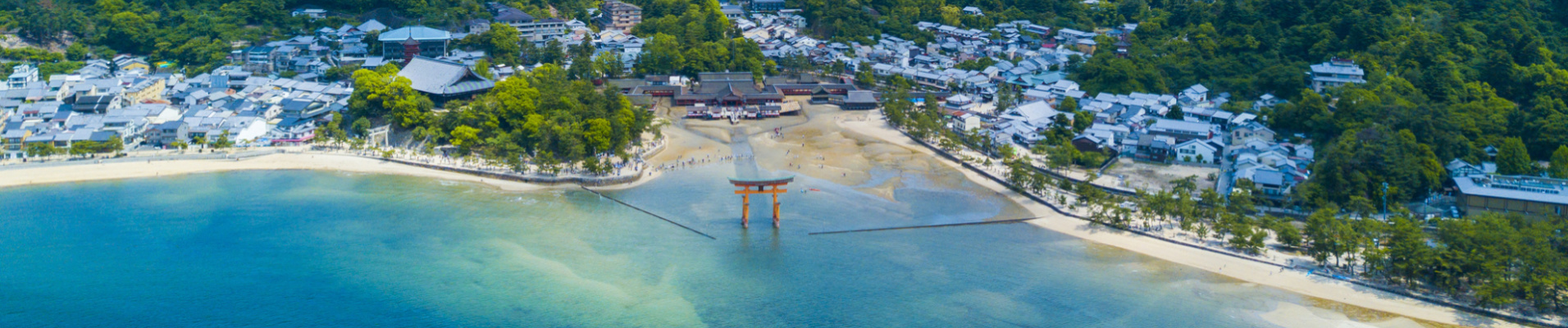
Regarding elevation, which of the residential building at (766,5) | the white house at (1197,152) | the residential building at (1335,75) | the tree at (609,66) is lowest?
the white house at (1197,152)

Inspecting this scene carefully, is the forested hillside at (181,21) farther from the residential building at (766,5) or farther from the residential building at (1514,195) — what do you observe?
the residential building at (1514,195)

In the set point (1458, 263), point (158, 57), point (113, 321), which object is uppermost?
point (158, 57)

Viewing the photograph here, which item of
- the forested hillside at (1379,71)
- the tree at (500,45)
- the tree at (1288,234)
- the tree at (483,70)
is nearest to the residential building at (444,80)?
the tree at (483,70)

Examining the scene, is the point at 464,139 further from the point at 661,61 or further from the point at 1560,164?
the point at 1560,164

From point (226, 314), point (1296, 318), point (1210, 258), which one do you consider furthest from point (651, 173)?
point (1296, 318)

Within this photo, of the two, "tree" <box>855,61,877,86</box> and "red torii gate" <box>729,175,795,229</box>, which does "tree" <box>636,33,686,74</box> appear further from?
"red torii gate" <box>729,175,795,229</box>

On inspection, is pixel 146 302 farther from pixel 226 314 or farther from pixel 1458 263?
pixel 1458 263

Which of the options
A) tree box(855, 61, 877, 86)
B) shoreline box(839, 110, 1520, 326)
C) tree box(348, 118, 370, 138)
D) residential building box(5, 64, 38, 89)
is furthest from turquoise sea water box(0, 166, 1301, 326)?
tree box(855, 61, 877, 86)
